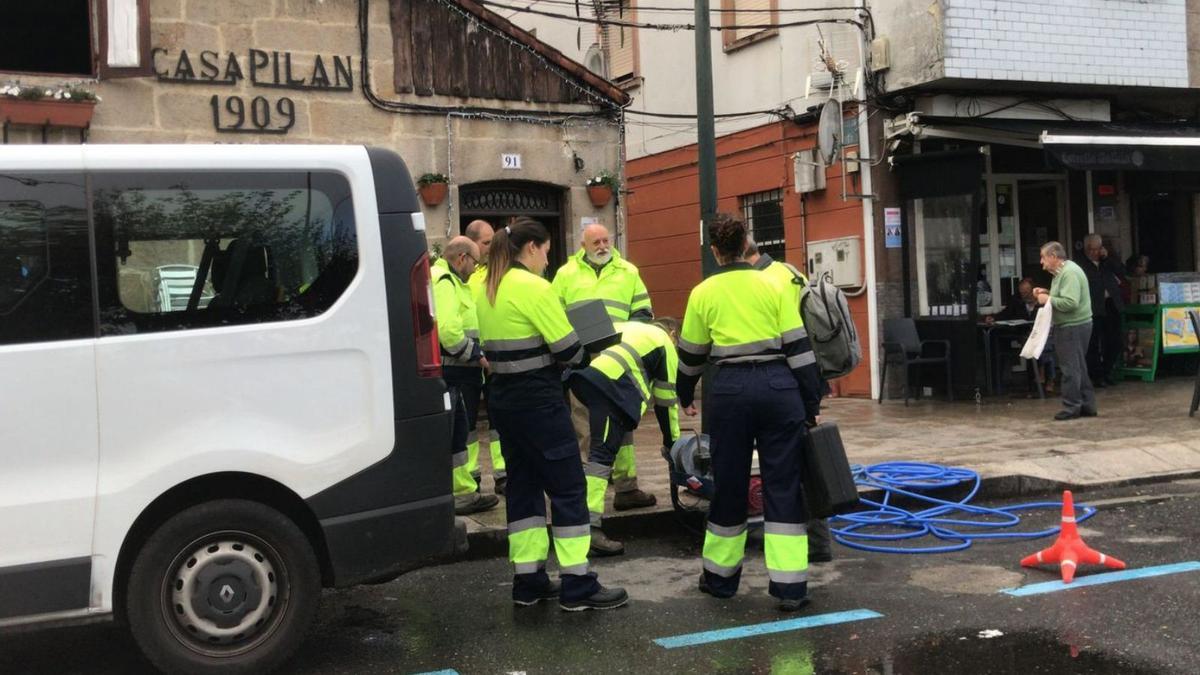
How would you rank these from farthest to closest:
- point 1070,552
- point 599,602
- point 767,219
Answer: point 767,219 → point 1070,552 → point 599,602

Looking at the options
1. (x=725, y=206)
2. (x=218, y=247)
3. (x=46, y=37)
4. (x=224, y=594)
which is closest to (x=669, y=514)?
(x=224, y=594)

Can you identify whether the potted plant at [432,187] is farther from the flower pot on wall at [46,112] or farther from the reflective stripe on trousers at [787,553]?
the reflective stripe on trousers at [787,553]

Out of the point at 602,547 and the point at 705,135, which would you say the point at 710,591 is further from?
the point at 705,135

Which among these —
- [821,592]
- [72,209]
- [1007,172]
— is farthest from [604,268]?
[1007,172]

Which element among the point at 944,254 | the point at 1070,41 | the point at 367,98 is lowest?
the point at 944,254

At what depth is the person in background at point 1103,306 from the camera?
13.8 metres

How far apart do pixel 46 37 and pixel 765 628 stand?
32.7 feet

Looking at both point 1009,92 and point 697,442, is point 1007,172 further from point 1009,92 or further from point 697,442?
point 697,442

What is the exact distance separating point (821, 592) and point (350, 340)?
8.92 feet

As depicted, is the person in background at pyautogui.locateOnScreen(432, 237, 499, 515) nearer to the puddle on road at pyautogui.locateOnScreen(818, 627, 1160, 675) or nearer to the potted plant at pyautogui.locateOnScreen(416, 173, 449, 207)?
the puddle on road at pyautogui.locateOnScreen(818, 627, 1160, 675)

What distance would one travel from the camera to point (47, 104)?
9.71 m

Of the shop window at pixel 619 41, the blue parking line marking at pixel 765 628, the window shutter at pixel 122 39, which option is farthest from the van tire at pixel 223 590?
the shop window at pixel 619 41

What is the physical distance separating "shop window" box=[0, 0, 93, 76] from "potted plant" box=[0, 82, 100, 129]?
1254mm

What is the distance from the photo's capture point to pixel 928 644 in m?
4.99
